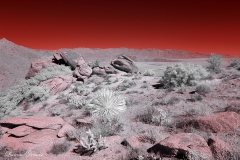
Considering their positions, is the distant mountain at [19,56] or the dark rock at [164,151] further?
the distant mountain at [19,56]

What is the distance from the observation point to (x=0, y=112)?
1125 centimetres

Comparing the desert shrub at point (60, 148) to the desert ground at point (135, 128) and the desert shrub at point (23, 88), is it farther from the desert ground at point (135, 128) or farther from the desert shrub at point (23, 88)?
the desert shrub at point (23, 88)

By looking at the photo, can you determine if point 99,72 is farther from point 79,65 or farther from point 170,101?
point 170,101

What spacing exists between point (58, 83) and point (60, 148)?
360 inches

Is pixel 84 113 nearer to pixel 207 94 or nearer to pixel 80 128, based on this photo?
pixel 80 128

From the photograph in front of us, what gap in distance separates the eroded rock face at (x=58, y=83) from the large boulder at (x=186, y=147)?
1038cm

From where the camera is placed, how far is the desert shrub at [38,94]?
1193cm

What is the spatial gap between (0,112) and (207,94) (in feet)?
40.2

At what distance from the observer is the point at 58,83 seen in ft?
44.0

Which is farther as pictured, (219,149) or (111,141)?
(111,141)

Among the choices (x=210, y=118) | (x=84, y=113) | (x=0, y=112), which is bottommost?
(x=0, y=112)

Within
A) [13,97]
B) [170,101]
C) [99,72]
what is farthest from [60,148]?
[99,72]

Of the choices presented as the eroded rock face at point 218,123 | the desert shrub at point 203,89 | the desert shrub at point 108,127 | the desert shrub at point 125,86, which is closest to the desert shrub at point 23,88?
the desert shrub at point 125,86

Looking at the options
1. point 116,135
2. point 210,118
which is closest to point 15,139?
point 116,135
